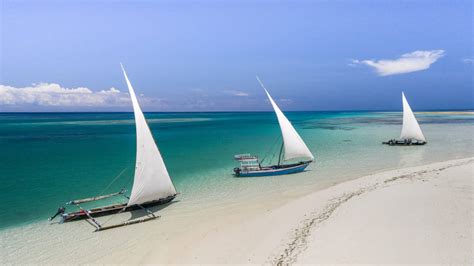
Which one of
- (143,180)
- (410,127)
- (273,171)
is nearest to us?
(143,180)

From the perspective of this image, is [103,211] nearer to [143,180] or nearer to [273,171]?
[143,180]

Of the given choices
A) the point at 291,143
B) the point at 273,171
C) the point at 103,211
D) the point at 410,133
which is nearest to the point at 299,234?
the point at 103,211

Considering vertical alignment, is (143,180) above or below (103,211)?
above

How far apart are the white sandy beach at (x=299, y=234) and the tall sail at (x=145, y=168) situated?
1.55 meters

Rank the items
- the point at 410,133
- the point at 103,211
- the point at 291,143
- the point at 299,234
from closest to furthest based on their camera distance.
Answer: the point at 299,234
the point at 103,211
the point at 291,143
the point at 410,133

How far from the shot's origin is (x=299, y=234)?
11.8m

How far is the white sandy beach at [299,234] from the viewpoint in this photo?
10.2 metres

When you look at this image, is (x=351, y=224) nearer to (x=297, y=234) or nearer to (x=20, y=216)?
(x=297, y=234)

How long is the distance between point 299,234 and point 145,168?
916 cm

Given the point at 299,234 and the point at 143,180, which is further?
the point at 143,180

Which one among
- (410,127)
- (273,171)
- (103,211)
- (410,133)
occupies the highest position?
(410,127)

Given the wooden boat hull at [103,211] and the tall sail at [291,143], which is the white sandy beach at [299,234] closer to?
the wooden boat hull at [103,211]

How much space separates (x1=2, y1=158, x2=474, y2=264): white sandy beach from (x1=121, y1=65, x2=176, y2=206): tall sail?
1553 millimetres

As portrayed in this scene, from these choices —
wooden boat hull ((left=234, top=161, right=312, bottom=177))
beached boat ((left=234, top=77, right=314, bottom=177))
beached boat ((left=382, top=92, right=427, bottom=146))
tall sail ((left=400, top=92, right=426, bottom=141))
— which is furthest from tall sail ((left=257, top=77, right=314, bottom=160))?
tall sail ((left=400, top=92, right=426, bottom=141))
